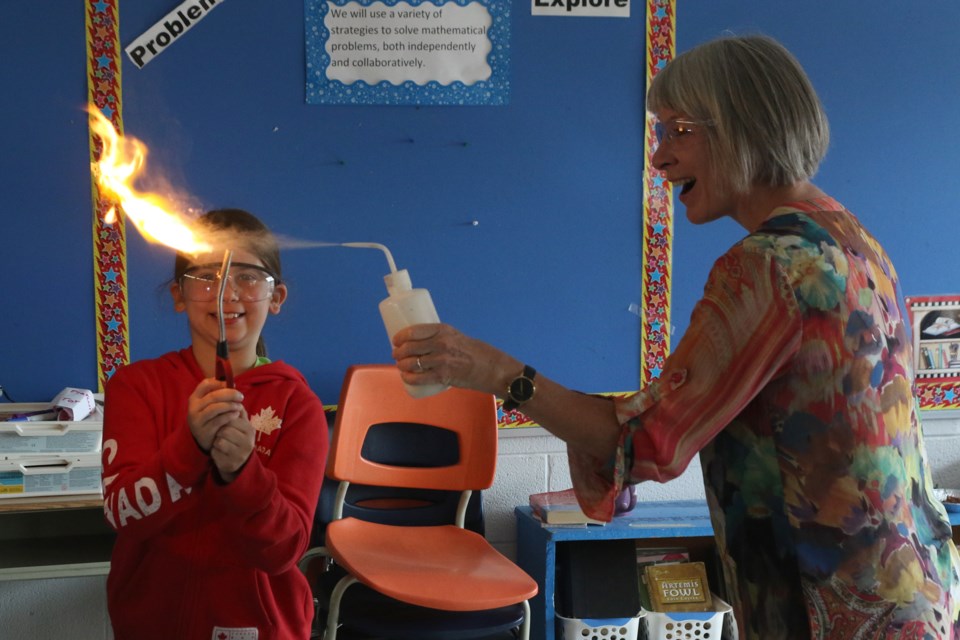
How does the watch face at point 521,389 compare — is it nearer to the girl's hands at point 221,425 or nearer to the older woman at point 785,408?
the older woman at point 785,408

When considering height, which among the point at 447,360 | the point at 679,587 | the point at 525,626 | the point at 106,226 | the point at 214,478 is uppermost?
the point at 106,226

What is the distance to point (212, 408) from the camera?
4.94ft

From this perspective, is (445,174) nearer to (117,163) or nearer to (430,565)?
(117,163)

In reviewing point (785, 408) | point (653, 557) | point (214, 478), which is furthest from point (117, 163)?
point (785, 408)

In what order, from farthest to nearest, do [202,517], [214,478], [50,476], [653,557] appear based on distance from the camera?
1. [653,557]
2. [50,476]
3. [202,517]
4. [214,478]

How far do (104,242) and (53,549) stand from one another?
41.3 inches

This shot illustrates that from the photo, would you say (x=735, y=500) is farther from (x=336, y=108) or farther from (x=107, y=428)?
(x=336, y=108)

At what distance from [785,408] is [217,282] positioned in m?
1.06

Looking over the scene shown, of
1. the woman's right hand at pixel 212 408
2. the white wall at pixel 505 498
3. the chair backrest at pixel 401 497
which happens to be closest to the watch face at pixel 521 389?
→ the woman's right hand at pixel 212 408

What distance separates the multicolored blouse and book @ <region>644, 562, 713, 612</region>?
222cm

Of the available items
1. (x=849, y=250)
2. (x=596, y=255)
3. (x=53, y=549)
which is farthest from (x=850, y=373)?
(x=53, y=549)

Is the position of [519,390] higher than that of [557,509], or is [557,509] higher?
[519,390]

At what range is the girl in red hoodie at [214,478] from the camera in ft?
5.33

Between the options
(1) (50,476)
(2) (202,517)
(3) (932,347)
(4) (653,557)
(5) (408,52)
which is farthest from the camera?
(3) (932,347)
